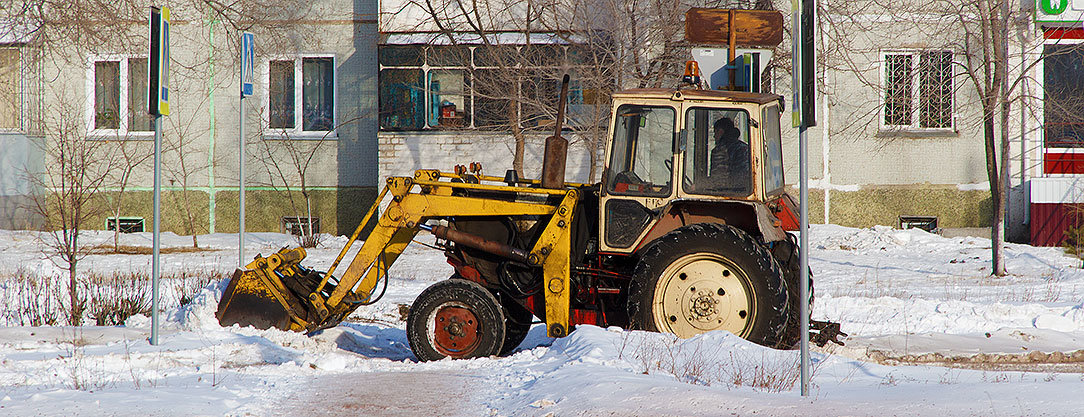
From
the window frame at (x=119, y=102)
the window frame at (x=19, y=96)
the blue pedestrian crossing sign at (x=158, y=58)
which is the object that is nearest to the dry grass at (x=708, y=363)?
the blue pedestrian crossing sign at (x=158, y=58)

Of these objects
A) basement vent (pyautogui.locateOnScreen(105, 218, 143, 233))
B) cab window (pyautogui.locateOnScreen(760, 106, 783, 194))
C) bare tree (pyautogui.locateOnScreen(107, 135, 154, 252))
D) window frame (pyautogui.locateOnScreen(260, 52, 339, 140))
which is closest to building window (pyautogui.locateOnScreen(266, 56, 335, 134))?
window frame (pyautogui.locateOnScreen(260, 52, 339, 140))

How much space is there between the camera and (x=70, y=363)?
22.9ft

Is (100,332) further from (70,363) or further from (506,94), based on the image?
(506,94)

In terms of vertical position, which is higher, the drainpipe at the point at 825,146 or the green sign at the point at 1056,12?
the green sign at the point at 1056,12

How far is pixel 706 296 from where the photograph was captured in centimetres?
768

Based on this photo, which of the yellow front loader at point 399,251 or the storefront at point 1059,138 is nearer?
the yellow front loader at point 399,251

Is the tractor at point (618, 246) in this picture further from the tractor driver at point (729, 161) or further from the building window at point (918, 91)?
the building window at point (918, 91)

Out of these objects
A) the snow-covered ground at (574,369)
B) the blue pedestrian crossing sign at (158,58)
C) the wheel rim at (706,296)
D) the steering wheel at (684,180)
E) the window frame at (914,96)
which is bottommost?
the snow-covered ground at (574,369)

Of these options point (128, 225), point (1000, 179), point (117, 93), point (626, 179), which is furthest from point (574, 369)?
point (117, 93)

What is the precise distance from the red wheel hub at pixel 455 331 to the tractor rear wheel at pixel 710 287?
1.28 metres

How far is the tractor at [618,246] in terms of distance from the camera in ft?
25.1

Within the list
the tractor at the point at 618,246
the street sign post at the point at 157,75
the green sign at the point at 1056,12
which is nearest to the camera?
the tractor at the point at 618,246

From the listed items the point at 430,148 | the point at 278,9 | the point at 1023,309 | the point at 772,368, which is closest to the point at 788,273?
the point at 772,368

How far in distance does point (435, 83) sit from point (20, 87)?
8.43 m
